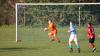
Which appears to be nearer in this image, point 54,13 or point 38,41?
point 38,41

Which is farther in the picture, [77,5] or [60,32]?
[60,32]

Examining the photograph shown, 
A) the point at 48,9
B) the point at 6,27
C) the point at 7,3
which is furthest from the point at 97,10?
the point at 7,3

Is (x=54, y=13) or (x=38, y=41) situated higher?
(x=54, y=13)

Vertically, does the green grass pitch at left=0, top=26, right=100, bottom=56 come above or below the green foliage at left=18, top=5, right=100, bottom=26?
below

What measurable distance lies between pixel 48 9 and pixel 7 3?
2634 cm

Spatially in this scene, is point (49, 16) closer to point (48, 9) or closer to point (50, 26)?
point (48, 9)

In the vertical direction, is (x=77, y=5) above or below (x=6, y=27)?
above

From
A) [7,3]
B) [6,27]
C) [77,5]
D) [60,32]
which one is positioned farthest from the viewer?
[7,3]

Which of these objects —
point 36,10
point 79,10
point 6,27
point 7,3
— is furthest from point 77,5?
point 7,3

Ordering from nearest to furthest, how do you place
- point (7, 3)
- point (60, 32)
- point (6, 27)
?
point (60, 32)
point (6, 27)
point (7, 3)

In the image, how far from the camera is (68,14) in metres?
40.4

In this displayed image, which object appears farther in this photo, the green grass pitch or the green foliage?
the green foliage

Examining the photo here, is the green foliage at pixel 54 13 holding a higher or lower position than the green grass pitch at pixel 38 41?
higher

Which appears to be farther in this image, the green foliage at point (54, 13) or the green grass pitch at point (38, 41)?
the green foliage at point (54, 13)
